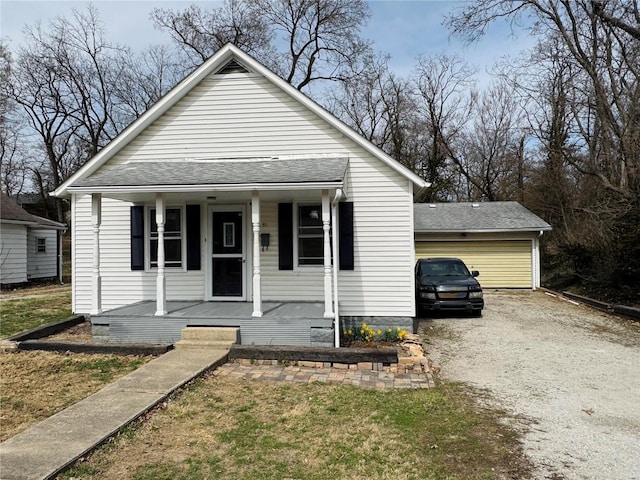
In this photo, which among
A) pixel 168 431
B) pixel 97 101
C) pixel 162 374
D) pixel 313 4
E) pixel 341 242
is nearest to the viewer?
pixel 168 431

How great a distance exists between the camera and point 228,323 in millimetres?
7961

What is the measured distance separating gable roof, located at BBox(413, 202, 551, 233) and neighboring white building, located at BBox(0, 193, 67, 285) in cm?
1697

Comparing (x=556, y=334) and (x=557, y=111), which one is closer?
(x=556, y=334)

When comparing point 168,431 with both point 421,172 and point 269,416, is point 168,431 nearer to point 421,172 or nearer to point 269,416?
point 269,416

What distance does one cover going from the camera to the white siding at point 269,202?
9.25 meters

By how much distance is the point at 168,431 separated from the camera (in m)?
4.50

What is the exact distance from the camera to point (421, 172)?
33.9 meters

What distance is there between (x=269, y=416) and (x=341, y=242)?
15.8 ft

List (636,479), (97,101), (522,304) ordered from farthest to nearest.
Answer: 1. (97,101)
2. (522,304)
3. (636,479)

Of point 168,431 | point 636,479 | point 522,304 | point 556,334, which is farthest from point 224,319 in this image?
point 522,304

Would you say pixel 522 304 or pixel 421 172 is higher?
pixel 421 172

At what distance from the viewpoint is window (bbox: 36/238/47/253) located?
21.6 meters

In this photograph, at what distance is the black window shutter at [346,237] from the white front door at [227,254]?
7.07 ft

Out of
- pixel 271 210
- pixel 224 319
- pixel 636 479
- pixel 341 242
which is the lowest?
pixel 636 479
